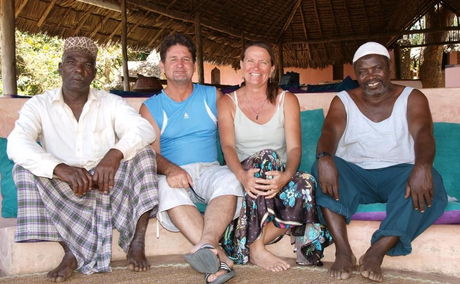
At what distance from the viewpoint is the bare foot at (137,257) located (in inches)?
104

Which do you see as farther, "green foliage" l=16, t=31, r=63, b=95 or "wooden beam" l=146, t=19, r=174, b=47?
"green foliage" l=16, t=31, r=63, b=95

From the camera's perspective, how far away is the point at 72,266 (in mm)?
2574

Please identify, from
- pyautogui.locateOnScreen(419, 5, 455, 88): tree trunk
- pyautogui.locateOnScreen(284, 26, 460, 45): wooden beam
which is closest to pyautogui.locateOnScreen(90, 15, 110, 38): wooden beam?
pyautogui.locateOnScreen(284, 26, 460, 45): wooden beam

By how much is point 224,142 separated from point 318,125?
0.85 meters

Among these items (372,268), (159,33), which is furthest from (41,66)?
(372,268)

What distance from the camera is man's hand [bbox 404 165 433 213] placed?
2.39 meters

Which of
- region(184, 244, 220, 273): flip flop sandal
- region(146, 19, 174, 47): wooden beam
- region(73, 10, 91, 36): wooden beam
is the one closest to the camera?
region(184, 244, 220, 273): flip flop sandal

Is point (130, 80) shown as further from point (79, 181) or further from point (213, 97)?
point (79, 181)

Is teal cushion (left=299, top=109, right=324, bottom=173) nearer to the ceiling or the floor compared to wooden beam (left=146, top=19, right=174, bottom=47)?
nearer to the floor

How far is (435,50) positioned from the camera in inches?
505

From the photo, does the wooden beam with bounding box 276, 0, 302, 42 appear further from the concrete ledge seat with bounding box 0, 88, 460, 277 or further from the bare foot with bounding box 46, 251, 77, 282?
the bare foot with bounding box 46, 251, 77, 282

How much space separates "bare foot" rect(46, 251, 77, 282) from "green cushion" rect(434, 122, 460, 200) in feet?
6.89

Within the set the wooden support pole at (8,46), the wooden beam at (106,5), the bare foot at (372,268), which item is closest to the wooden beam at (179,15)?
the wooden beam at (106,5)

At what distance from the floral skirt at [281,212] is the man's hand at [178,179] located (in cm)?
32
